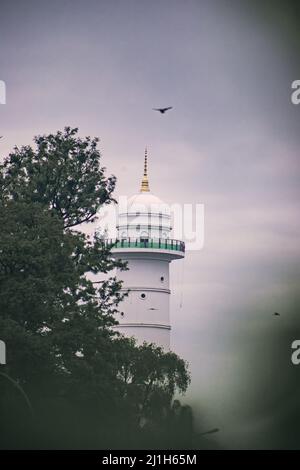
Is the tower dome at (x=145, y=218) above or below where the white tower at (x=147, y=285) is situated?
above

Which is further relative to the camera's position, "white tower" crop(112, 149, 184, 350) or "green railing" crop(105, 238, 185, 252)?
"green railing" crop(105, 238, 185, 252)

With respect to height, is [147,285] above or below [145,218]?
below

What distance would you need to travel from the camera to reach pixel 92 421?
4916 cm

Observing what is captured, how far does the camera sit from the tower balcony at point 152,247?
8131 centimetres

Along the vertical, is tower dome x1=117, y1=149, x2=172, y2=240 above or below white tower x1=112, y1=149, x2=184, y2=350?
above

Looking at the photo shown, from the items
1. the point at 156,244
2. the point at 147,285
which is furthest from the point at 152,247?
the point at 147,285

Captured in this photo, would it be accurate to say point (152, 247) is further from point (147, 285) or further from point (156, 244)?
point (147, 285)

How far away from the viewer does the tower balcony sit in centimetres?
8131

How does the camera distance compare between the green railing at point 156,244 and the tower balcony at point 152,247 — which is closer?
the tower balcony at point 152,247

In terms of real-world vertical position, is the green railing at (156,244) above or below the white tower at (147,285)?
above

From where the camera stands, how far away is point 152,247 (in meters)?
81.5

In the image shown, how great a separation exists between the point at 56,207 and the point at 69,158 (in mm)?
1962

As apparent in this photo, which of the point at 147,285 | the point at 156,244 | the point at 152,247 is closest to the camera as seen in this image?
the point at 147,285
